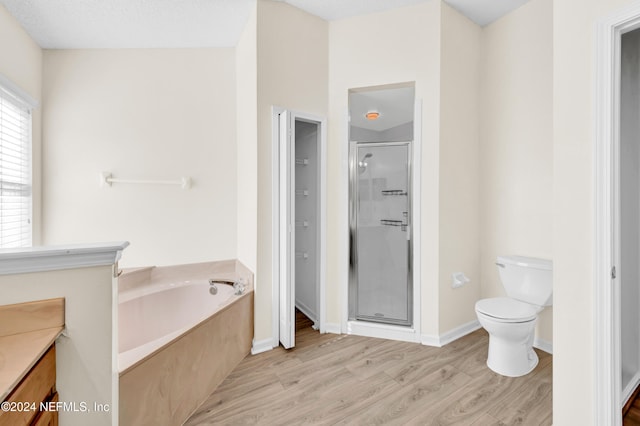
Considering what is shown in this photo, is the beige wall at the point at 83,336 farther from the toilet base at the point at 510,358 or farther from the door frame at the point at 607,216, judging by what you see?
the toilet base at the point at 510,358

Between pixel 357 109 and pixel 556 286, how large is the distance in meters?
2.84

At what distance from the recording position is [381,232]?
8.90 feet

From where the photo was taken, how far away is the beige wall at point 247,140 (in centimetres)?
219

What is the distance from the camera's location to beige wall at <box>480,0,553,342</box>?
2.21 metres

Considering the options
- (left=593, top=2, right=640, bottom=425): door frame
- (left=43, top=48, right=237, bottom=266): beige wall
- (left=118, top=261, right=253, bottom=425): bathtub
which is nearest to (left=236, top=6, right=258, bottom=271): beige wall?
(left=43, top=48, right=237, bottom=266): beige wall

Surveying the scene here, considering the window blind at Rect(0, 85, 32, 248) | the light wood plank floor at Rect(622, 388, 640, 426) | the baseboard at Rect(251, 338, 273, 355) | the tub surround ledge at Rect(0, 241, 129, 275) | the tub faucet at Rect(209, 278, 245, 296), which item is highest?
the window blind at Rect(0, 85, 32, 248)

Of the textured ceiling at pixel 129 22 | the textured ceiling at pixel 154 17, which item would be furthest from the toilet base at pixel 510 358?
the textured ceiling at pixel 129 22

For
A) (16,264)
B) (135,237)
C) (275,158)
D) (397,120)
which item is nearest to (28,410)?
(16,264)

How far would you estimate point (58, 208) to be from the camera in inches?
96.7

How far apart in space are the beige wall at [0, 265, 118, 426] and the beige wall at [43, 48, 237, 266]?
170 cm

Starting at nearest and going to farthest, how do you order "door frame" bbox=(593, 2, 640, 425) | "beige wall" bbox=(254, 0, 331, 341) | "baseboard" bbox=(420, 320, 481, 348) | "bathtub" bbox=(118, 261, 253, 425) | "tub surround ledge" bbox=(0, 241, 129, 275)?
"tub surround ledge" bbox=(0, 241, 129, 275)
"door frame" bbox=(593, 2, 640, 425)
"bathtub" bbox=(118, 261, 253, 425)
"beige wall" bbox=(254, 0, 331, 341)
"baseboard" bbox=(420, 320, 481, 348)

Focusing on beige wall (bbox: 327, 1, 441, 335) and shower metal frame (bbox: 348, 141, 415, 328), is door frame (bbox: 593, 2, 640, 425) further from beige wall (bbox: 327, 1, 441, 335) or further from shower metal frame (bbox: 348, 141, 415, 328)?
shower metal frame (bbox: 348, 141, 415, 328)

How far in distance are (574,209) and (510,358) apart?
1136 millimetres

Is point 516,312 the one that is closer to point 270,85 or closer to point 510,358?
point 510,358
